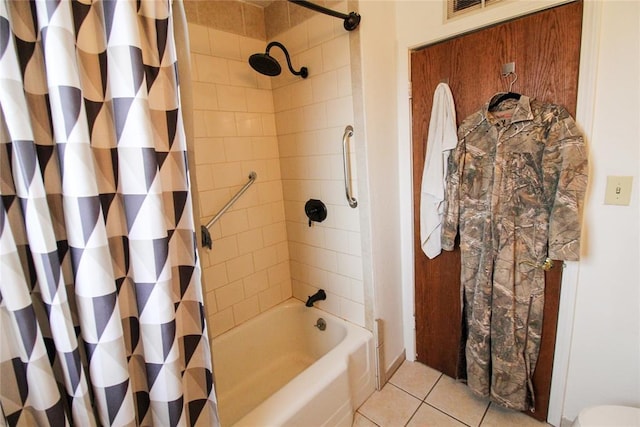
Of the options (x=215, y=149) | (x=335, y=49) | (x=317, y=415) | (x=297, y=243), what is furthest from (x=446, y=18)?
(x=317, y=415)

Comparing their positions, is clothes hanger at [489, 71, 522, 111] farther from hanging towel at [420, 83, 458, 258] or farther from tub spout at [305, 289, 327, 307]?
tub spout at [305, 289, 327, 307]

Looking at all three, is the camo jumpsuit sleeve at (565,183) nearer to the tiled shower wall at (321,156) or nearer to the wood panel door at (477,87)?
the wood panel door at (477,87)

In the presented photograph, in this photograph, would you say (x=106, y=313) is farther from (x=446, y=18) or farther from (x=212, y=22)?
(x=446, y=18)

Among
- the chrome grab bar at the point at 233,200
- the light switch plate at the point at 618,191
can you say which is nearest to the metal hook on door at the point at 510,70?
the light switch plate at the point at 618,191

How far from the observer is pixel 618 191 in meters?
1.22

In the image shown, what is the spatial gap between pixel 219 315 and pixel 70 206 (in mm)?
1306

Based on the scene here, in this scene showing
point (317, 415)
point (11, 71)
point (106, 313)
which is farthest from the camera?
point (317, 415)

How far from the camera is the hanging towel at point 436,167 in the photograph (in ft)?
5.16

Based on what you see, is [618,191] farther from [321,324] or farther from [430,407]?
[321,324]

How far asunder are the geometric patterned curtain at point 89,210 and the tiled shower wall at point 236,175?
0.84 metres

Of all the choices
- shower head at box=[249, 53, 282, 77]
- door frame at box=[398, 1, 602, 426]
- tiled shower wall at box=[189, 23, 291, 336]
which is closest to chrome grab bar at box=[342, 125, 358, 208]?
door frame at box=[398, 1, 602, 426]

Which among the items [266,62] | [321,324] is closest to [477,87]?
[266,62]

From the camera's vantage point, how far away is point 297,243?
6.91 ft

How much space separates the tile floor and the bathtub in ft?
0.31
